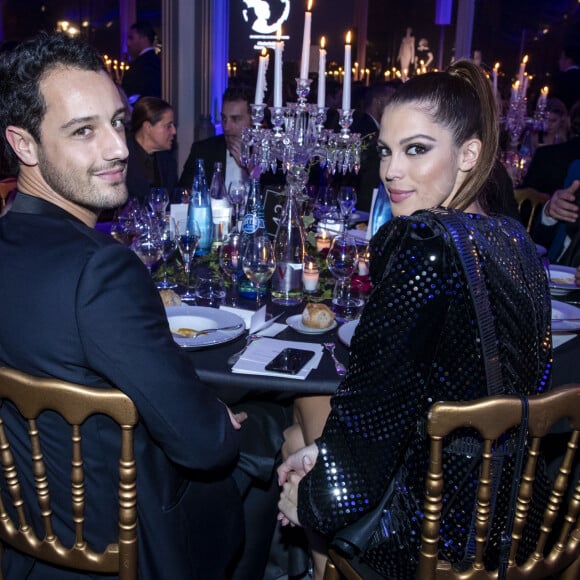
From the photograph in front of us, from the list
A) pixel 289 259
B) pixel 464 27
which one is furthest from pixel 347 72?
pixel 464 27

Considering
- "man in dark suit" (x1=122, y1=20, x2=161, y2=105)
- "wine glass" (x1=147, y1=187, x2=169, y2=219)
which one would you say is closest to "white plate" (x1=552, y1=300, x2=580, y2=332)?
"wine glass" (x1=147, y1=187, x2=169, y2=219)

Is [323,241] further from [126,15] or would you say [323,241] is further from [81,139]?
[126,15]

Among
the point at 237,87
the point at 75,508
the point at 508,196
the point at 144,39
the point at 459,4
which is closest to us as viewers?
the point at 75,508

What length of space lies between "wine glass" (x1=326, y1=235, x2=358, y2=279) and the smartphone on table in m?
0.50

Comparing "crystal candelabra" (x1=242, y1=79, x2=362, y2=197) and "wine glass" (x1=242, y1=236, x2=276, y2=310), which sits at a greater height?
"crystal candelabra" (x1=242, y1=79, x2=362, y2=197)

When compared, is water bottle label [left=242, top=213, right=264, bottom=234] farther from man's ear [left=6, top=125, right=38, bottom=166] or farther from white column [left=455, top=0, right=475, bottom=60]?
white column [left=455, top=0, right=475, bottom=60]

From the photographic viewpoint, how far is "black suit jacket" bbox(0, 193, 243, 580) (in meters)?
1.09

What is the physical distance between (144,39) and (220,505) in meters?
6.15

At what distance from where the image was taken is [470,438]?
3.77ft

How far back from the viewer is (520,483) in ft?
3.85

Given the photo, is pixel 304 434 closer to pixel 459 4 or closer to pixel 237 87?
pixel 237 87

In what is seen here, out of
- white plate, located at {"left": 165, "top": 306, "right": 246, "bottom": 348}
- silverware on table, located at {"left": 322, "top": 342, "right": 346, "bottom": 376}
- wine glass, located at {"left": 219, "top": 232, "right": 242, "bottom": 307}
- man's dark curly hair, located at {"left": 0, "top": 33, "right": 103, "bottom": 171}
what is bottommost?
silverware on table, located at {"left": 322, "top": 342, "right": 346, "bottom": 376}

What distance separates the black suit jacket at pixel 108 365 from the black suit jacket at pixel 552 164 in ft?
11.6

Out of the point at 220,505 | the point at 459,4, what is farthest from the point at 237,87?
the point at 459,4
